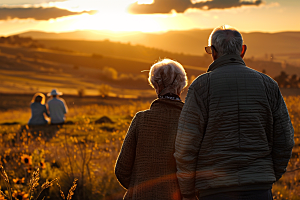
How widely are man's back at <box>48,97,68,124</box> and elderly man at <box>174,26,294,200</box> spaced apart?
398 inches

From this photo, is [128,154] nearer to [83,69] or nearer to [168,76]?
[168,76]

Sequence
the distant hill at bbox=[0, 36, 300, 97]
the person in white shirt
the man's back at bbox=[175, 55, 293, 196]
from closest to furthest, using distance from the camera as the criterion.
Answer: the man's back at bbox=[175, 55, 293, 196] → the person in white shirt → the distant hill at bbox=[0, 36, 300, 97]

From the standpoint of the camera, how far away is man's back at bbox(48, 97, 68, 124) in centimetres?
1202

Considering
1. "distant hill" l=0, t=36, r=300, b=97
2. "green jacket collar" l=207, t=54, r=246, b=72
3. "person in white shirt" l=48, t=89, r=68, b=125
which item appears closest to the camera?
"green jacket collar" l=207, t=54, r=246, b=72

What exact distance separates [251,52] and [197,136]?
176m

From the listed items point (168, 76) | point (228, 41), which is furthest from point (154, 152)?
point (228, 41)

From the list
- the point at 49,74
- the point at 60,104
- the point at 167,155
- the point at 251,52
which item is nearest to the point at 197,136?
the point at 167,155

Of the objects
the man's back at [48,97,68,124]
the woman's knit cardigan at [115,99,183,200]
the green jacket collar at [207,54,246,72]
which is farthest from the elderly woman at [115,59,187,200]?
the man's back at [48,97,68,124]

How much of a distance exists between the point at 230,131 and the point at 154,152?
Result: 29.3 inches

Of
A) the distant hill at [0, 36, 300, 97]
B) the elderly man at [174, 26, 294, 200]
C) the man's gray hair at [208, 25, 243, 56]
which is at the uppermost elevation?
the distant hill at [0, 36, 300, 97]

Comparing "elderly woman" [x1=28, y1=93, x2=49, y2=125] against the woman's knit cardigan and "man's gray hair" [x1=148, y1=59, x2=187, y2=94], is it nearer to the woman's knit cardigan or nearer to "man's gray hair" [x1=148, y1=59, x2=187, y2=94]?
the woman's knit cardigan

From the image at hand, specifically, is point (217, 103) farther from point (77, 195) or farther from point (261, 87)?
point (77, 195)

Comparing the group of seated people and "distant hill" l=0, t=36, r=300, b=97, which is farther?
"distant hill" l=0, t=36, r=300, b=97

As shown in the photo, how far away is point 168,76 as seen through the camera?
289cm
